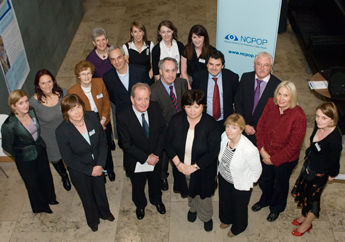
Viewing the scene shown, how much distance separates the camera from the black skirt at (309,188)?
3940 mm

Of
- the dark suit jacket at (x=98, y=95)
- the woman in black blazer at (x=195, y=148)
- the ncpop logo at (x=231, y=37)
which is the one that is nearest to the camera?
the woman in black blazer at (x=195, y=148)

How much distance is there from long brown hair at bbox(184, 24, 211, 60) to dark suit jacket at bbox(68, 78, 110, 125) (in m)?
1.34

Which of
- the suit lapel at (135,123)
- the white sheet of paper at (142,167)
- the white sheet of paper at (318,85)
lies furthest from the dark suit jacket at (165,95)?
the white sheet of paper at (318,85)

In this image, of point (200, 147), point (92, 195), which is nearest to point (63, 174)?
point (92, 195)

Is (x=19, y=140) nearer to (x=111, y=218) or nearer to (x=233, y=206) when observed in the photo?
(x=111, y=218)

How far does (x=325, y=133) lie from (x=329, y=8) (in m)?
5.32

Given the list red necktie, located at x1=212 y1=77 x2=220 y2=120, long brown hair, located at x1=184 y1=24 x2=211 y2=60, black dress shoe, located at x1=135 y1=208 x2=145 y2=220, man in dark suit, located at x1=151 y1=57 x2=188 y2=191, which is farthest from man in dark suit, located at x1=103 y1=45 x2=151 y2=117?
black dress shoe, located at x1=135 y1=208 x2=145 y2=220

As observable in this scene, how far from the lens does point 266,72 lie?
4.27m

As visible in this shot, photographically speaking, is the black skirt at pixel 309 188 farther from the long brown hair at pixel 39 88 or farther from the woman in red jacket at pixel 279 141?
the long brown hair at pixel 39 88

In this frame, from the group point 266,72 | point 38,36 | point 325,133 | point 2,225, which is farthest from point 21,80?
point 325,133

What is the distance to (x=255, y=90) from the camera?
443cm

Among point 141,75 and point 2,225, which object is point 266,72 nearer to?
point 141,75

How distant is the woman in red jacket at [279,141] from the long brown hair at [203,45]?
142 centimetres

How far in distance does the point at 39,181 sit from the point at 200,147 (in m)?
2.28
